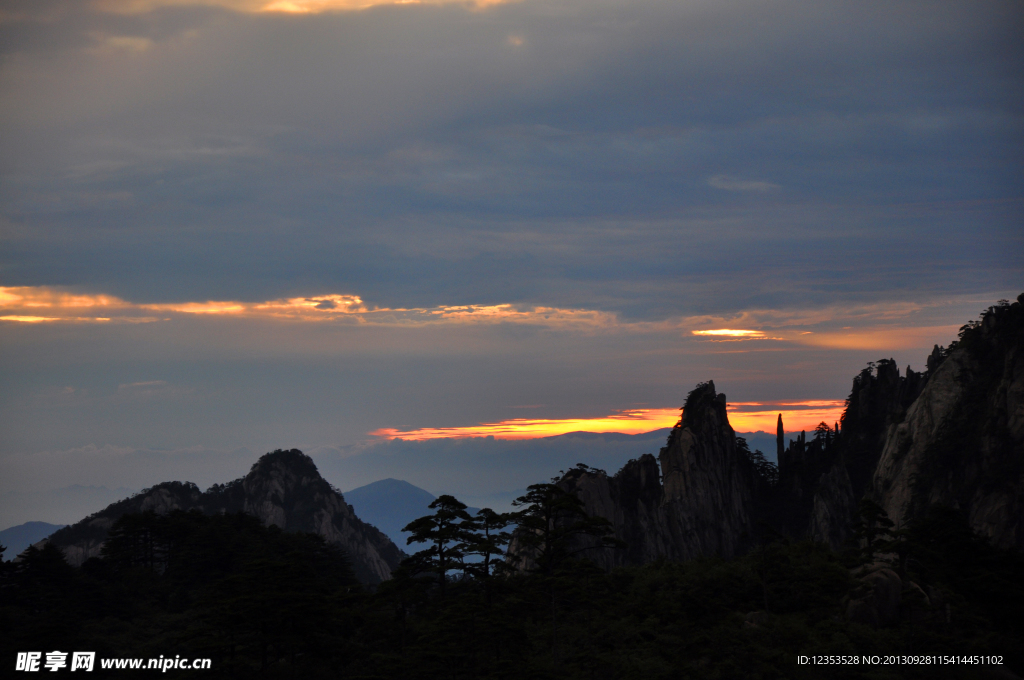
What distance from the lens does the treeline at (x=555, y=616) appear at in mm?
48250

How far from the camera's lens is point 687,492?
181 m

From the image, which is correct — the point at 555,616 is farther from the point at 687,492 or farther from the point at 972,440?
the point at 687,492

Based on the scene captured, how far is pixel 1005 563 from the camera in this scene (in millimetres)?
61906

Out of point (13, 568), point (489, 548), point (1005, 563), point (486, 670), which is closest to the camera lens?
point (486, 670)

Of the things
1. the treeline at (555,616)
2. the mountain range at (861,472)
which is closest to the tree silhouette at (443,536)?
the treeline at (555,616)

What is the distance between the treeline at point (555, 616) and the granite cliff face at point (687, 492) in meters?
106

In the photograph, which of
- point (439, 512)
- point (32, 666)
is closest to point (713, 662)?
point (439, 512)

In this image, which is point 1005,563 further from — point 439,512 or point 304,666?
point 304,666

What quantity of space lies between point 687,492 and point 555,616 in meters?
135

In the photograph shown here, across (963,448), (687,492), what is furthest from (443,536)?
(687,492)

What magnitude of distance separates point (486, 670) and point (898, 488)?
421 feet

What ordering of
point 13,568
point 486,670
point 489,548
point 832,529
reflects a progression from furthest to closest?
1. point 832,529
2. point 13,568
3. point 489,548
4. point 486,670

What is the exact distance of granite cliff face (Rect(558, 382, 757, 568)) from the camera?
17262cm

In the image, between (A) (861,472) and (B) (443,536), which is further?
(A) (861,472)
